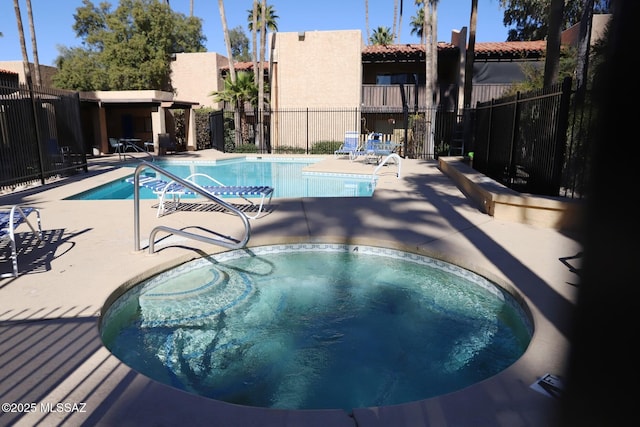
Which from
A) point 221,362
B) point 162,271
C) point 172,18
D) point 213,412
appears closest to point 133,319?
point 162,271

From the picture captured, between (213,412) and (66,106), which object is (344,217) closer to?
(213,412)

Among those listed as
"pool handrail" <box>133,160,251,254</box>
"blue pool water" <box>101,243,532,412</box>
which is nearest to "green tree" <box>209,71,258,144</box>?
"pool handrail" <box>133,160,251,254</box>

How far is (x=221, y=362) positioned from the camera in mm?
3680

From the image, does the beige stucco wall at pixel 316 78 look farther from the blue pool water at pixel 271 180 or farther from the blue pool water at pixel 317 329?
the blue pool water at pixel 317 329

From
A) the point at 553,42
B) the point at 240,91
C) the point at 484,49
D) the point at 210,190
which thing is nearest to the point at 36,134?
the point at 210,190

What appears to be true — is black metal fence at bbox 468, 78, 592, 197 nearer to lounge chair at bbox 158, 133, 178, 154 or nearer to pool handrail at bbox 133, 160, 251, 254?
pool handrail at bbox 133, 160, 251, 254

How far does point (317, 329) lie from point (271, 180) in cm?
1099

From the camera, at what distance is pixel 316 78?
23.3 m

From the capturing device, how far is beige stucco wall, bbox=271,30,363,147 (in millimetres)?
22781

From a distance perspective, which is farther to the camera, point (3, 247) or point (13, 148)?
point (13, 148)

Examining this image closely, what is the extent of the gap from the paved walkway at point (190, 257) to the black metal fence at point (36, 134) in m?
0.88

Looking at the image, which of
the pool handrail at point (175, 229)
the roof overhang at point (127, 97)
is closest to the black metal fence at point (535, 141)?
the pool handrail at point (175, 229)

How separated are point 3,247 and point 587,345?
6382 millimetres

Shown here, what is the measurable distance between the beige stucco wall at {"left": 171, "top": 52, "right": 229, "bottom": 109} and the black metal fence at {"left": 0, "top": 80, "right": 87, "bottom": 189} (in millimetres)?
18878
